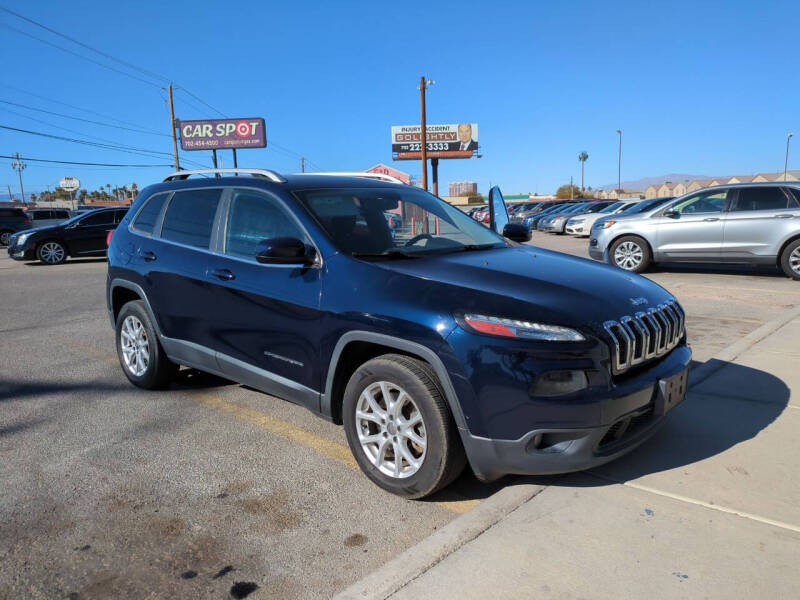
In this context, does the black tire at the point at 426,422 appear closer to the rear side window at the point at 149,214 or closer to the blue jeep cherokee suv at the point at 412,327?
the blue jeep cherokee suv at the point at 412,327

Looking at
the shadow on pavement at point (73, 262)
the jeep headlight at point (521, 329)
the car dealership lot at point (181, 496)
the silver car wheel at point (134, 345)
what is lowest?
the car dealership lot at point (181, 496)

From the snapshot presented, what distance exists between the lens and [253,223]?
391cm

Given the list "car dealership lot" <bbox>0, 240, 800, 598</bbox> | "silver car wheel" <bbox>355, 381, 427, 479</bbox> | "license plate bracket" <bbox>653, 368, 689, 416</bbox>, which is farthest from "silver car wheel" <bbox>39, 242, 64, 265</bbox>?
"license plate bracket" <bbox>653, 368, 689, 416</bbox>

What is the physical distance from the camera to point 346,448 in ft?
12.4

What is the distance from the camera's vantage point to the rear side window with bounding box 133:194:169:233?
15.9 ft

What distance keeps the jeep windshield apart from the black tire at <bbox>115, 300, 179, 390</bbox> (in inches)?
73.6

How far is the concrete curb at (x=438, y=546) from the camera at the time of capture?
2.36 meters

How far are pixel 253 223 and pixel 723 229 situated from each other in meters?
9.34

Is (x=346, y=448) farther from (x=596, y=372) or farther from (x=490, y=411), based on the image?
(x=596, y=372)

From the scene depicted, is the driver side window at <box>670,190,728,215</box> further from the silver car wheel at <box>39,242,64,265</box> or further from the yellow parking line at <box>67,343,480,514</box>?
the silver car wheel at <box>39,242,64,265</box>

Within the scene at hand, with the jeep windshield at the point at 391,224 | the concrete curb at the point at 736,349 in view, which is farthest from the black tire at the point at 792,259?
the jeep windshield at the point at 391,224

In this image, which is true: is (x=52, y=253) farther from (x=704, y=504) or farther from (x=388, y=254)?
(x=704, y=504)

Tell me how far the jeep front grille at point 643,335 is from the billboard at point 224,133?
162 ft

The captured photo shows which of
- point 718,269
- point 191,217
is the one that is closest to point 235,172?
point 191,217
